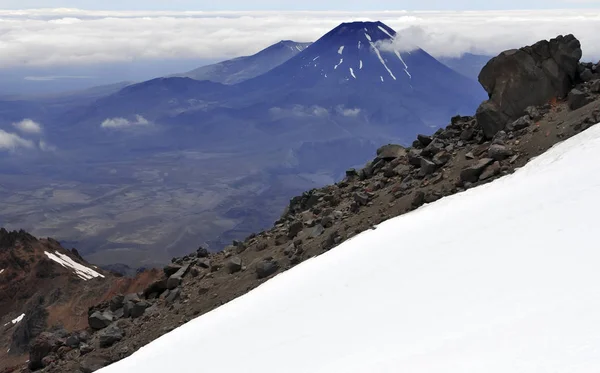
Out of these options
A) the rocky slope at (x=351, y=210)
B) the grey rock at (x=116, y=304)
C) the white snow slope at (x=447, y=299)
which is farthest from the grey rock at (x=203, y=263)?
the white snow slope at (x=447, y=299)

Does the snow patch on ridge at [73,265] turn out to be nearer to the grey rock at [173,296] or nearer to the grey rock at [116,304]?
the grey rock at [116,304]

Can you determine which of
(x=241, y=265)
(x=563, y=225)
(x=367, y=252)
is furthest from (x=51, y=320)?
(x=563, y=225)

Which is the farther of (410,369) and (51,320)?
(51,320)

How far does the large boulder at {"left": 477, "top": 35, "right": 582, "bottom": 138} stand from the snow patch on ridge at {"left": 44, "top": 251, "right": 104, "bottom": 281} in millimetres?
53309

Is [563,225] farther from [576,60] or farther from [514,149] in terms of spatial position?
[576,60]

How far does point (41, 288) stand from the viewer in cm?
5866

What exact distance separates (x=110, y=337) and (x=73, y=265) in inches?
2039

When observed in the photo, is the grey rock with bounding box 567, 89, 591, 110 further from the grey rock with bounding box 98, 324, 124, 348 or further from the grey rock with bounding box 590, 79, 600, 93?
the grey rock with bounding box 98, 324, 124, 348

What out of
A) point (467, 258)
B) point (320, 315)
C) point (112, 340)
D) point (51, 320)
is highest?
point (467, 258)

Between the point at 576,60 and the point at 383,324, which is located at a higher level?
the point at 576,60

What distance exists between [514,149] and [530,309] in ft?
38.2

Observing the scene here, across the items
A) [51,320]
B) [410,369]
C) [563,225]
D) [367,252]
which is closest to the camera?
[410,369]

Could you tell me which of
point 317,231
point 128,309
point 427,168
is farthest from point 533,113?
point 128,309

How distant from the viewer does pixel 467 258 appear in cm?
1170
